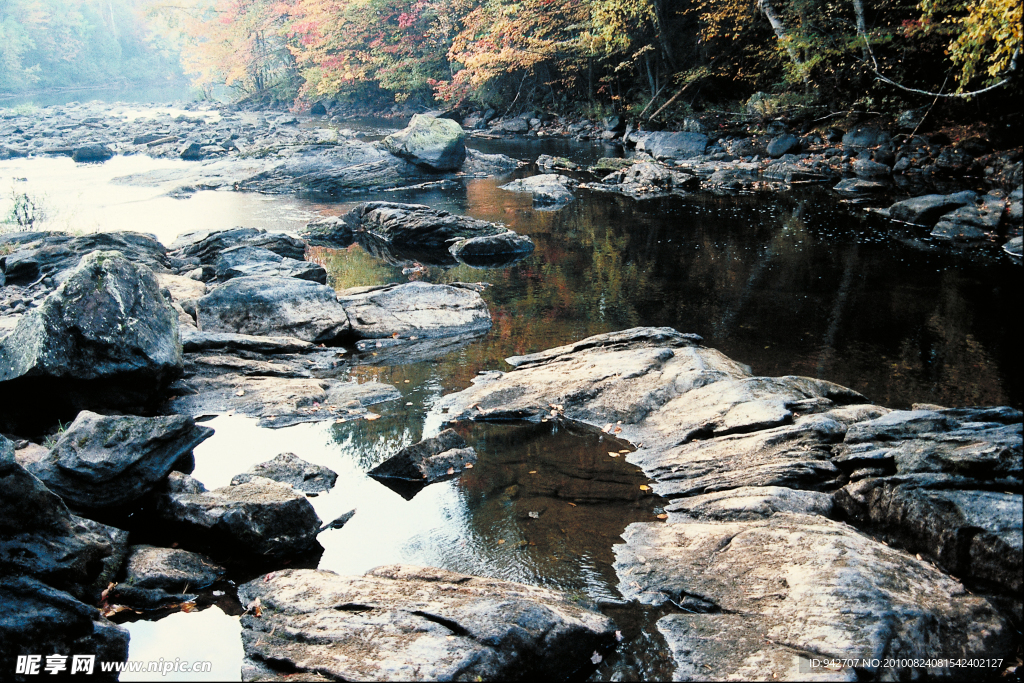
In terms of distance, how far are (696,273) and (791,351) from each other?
3428 mm

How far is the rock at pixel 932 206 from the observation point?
43.0 ft

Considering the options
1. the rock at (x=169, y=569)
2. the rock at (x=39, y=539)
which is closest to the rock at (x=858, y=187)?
the rock at (x=169, y=569)

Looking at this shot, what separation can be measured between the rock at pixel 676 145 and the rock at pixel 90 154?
19.7 metres

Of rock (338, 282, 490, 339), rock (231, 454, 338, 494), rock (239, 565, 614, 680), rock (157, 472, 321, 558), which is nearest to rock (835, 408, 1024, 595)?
rock (239, 565, 614, 680)

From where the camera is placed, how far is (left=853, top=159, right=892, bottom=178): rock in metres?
17.4

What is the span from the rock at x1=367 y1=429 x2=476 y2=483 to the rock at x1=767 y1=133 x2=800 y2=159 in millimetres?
17278

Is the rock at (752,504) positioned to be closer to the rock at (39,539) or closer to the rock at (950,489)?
the rock at (950,489)

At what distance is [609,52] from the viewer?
963 inches

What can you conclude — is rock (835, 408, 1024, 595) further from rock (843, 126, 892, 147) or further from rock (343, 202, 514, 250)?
rock (843, 126, 892, 147)

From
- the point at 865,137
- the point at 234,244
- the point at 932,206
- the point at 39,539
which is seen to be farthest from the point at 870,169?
the point at 39,539

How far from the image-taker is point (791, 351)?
26.3 feet

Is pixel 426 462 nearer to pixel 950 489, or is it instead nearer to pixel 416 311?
pixel 950 489

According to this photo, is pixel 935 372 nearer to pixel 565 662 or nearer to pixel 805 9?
pixel 565 662

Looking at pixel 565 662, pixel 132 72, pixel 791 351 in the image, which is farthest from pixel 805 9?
pixel 132 72
